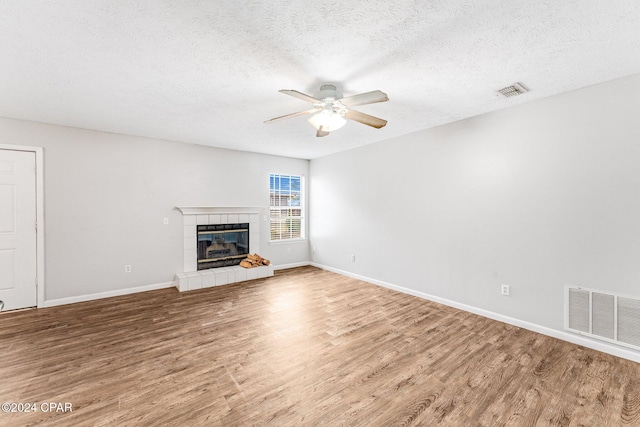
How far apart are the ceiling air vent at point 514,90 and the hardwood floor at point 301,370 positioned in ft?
8.51

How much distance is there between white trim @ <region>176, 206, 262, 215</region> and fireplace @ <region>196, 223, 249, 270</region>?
0.88ft

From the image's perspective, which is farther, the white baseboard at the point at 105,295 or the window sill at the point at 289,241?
the window sill at the point at 289,241

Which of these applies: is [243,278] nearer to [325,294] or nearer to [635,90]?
[325,294]

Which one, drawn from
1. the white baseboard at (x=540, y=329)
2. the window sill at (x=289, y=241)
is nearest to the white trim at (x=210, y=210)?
the window sill at (x=289, y=241)

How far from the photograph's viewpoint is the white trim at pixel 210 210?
187 inches

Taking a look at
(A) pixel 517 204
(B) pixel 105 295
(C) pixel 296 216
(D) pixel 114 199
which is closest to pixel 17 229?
(D) pixel 114 199

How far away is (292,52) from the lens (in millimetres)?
2033

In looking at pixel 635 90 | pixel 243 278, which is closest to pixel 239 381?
pixel 243 278

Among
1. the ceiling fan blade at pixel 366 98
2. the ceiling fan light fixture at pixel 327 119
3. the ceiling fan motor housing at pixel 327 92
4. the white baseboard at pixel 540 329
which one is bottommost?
the white baseboard at pixel 540 329

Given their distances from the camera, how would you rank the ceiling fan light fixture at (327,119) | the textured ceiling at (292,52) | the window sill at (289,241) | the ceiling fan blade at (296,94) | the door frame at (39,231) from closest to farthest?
the textured ceiling at (292,52) → the ceiling fan blade at (296,94) → the ceiling fan light fixture at (327,119) → the door frame at (39,231) → the window sill at (289,241)

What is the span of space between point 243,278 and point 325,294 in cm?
173

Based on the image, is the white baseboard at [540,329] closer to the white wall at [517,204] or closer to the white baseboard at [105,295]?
the white wall at [517,204]

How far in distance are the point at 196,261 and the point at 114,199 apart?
1.63m

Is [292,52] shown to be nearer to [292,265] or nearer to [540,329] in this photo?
[540,329]
